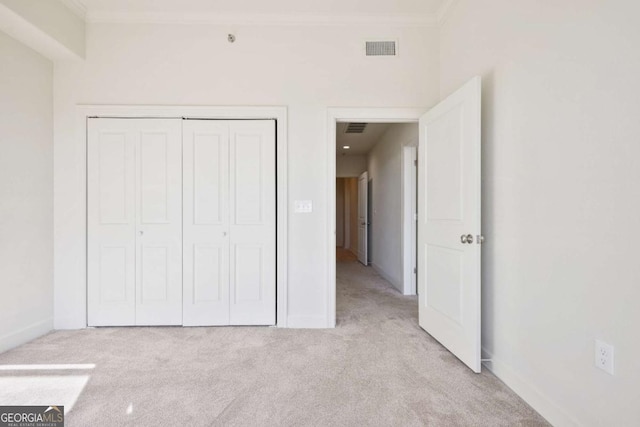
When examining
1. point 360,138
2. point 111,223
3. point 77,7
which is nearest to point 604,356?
point 111,223

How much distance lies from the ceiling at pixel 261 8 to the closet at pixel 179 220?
3.31 feet

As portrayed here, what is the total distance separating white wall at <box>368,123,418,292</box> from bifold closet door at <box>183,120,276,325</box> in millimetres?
2210

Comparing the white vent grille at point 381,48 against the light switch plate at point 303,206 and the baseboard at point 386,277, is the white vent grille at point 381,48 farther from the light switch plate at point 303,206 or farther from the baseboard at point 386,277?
the baseboard at point 386,277

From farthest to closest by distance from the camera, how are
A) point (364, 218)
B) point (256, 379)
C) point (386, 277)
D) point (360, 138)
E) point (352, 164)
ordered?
point (352, 164)
point (364, 218)
point (360, 138)
point (386, 277)
point (256, 379)

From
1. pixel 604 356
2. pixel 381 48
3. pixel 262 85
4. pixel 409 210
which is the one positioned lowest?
pixel 604 356

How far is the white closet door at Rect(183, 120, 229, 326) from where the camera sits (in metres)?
3.09

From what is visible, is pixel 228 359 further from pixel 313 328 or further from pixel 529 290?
pixel 529 290

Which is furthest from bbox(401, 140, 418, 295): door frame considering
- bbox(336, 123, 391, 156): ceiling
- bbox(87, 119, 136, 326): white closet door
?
bbox(87, 119, 136, 326): white closet door

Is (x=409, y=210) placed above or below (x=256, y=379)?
above

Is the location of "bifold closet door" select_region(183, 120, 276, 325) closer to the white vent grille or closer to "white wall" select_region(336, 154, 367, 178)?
the white vent grille

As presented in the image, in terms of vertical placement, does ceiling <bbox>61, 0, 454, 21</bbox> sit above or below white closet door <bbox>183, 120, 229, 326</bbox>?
above

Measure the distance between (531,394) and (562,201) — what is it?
1.12 meters

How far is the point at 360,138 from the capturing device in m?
6.29

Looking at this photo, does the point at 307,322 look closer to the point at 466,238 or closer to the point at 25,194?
the point at 466,238
